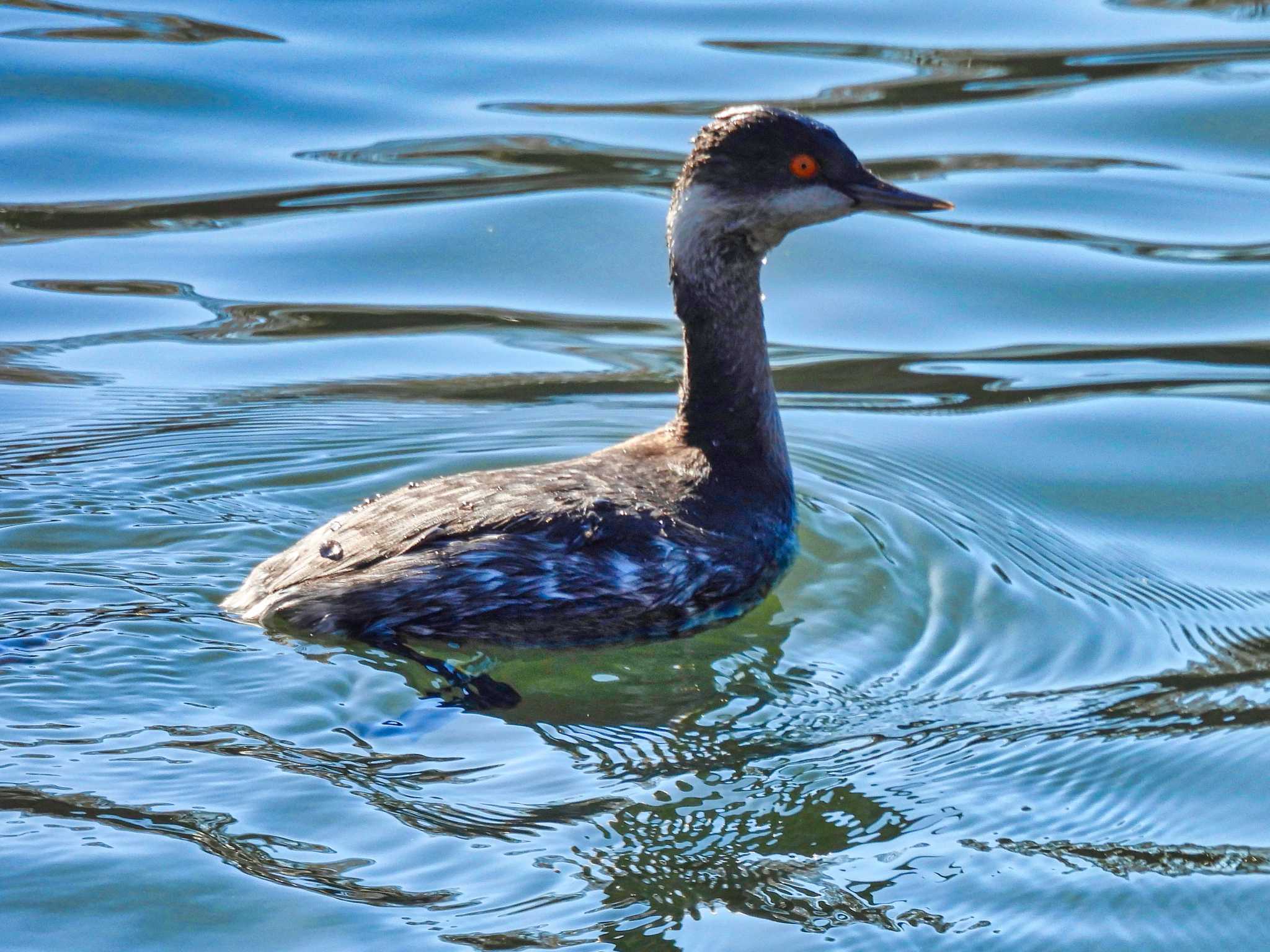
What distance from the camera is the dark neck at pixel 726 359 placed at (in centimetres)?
618

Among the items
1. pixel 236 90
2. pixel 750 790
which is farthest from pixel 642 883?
pixel 236 90

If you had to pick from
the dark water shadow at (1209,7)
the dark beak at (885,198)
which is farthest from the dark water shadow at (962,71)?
the dark beak at (885,198)

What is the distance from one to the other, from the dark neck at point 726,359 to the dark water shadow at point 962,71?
456 centimetres

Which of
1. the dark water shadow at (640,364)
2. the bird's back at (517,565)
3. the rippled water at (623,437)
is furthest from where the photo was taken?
the dark water shadow at (640,364)

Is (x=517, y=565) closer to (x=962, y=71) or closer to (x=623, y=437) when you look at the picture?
(x=623, y=437)

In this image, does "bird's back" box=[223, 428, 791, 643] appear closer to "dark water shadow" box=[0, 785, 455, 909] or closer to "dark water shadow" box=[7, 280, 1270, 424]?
"dark water shadow" box=[0, 785, 455, 909]

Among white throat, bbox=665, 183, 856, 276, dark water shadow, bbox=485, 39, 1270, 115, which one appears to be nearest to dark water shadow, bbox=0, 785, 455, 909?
white throat, bbox=665, 183, 856, 276

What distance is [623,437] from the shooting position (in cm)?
715

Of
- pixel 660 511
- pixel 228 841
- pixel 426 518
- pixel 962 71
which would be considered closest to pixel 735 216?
pixel 660 511

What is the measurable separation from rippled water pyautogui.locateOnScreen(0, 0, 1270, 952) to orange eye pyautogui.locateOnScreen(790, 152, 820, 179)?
4.20ft

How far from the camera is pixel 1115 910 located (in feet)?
13.6

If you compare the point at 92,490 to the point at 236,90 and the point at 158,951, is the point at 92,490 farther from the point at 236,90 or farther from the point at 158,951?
the point at 236,90

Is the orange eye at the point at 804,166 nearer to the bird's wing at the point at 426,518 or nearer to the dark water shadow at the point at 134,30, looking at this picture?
the bird's wing at the point at 426,518

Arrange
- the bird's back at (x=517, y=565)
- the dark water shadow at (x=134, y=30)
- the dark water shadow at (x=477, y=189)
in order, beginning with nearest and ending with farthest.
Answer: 1. the bird's back at (x=517, y=565)
2. the dark water shadow at (x=477, y=189)
3. the dark water shadow at (x=134, y=30)
